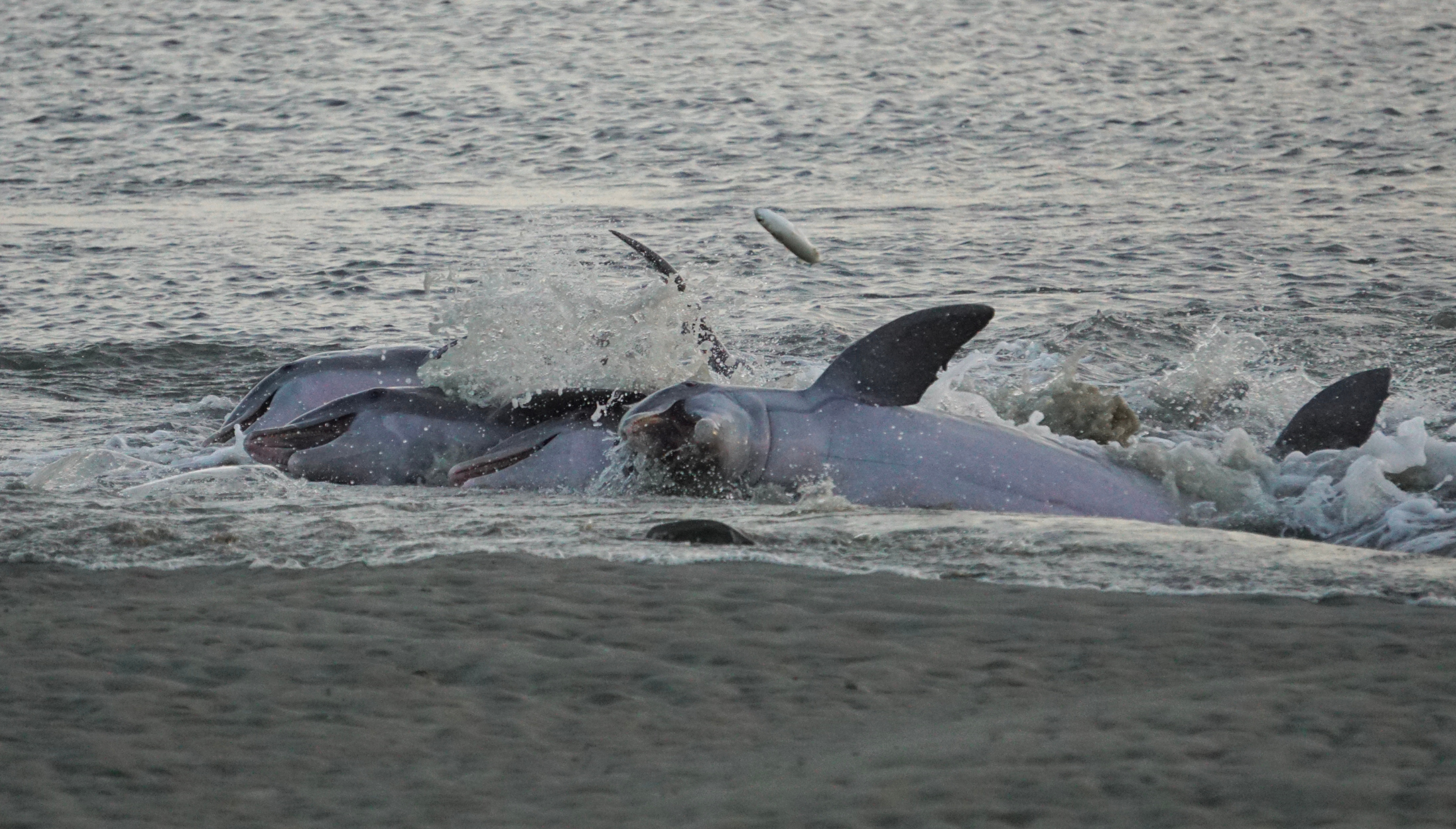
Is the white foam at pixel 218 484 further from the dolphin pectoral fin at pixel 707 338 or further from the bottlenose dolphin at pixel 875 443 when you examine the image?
the dolphin pectoral fin at pixel 707 338

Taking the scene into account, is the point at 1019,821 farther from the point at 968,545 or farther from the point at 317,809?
the point at 968,545

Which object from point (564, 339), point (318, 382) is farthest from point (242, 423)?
point (564, 339)

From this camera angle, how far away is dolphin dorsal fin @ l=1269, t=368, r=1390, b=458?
679cm

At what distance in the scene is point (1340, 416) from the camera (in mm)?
6883

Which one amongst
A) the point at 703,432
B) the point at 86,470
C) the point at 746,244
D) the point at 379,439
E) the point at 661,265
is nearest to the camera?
the point at 703,432

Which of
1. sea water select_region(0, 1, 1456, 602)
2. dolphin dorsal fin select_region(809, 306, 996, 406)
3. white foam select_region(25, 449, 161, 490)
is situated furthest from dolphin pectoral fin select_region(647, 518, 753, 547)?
white foam select_region(25, 449, 161, 490)

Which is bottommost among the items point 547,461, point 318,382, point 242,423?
point 242,423

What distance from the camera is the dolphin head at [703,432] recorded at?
6.08m

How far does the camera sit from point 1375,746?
10.7 feet

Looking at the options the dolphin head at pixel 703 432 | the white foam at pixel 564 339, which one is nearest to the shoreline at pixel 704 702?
the dolphin head at pixel 703 432

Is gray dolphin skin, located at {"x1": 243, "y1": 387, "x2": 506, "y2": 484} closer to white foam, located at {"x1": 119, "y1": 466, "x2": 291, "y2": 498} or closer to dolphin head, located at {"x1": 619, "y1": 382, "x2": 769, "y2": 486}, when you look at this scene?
white foam, located at {"x1": 119, "y1": 466, "x2": 291, "y2": 498}

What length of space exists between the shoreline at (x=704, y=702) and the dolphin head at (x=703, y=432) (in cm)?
127

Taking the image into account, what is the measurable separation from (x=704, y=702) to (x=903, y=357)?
9.22 ft

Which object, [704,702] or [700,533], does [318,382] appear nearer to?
[700,533]
